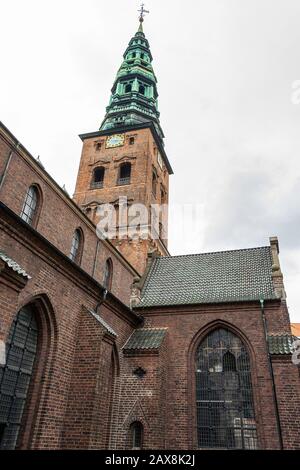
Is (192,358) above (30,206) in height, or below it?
below

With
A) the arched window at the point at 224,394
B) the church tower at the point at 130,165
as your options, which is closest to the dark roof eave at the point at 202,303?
the arched window at the point at 224,394

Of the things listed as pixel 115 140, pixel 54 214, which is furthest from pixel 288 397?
pixel 115 140

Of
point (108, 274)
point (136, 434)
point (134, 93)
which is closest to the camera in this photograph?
point (136, 434)

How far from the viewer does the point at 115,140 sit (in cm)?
2919

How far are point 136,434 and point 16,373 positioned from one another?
17.5 feet

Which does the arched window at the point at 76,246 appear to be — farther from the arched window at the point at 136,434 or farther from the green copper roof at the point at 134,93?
the green copper roof at the point at 134,93

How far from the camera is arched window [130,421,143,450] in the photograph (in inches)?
473

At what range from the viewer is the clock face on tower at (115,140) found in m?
28.8

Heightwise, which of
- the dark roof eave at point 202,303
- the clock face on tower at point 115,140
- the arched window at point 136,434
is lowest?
the arched window at point 136,434

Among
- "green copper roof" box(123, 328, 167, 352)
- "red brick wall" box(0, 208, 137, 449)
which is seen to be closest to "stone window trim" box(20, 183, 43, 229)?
"red brick wall" box(0, 208, 137, 449)

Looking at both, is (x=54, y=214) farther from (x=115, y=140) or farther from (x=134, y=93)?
(x=134, y=93)

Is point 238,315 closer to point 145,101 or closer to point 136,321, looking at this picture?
point 136,321

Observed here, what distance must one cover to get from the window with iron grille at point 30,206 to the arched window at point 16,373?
3.37m
